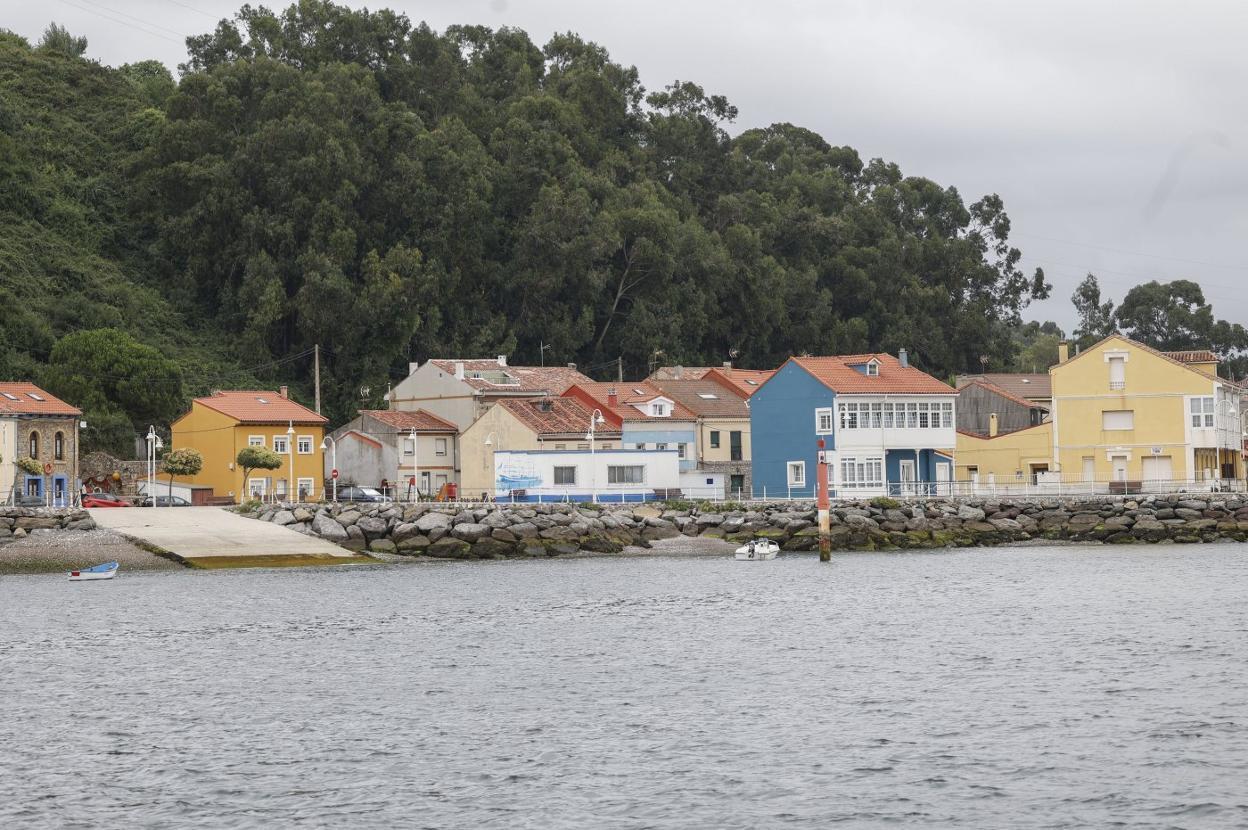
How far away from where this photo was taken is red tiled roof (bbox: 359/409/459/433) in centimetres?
8881

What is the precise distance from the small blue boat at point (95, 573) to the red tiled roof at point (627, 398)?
121 feet

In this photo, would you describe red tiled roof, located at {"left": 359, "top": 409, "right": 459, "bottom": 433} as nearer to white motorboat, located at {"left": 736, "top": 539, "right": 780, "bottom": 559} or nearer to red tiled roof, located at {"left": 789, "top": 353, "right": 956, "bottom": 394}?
red tiled roof, located at {"left": 789, "top": 353, "right": 956, "bottom": 394}

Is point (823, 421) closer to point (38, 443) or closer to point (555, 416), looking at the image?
point (555, 416)

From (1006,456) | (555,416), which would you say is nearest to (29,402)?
(555,416)

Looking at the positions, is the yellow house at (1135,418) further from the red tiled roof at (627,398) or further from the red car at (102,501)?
the red car at (102,501)

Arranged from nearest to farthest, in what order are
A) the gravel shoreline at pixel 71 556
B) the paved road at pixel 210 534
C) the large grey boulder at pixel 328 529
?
the gravel shoreline at pixel 71 556, the paved road at pixel 210 534, the large grey boulder at pixel 328 529

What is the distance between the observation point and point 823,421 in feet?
275

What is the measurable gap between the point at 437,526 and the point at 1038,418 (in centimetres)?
5037

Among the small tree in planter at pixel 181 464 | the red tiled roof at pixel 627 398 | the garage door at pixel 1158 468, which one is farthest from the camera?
the red tiled roof at pixel 627 398

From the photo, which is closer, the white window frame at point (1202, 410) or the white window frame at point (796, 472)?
the white window frame at point (1202, 410)

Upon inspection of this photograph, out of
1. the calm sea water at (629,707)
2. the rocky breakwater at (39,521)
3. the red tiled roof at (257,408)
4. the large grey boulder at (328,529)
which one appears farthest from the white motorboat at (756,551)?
the red tiled roof at (257,408)

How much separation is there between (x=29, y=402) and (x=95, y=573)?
21.8 m

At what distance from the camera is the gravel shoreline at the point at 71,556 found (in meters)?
58.7

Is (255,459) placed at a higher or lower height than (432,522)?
higher
